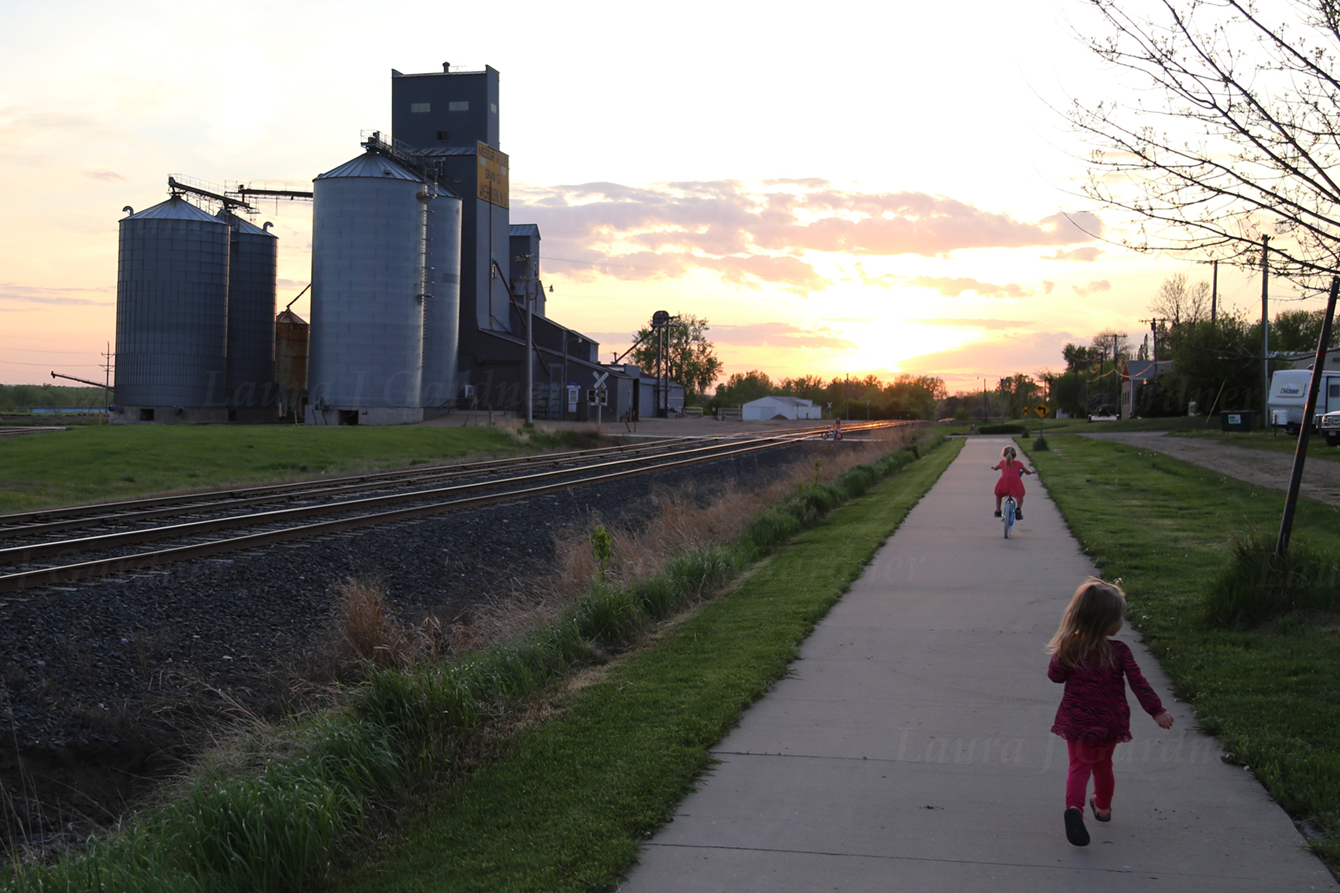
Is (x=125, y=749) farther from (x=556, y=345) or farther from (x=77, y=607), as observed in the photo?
(x=556, y=345)

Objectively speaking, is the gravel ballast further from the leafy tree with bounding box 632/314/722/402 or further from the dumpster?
the leafy tree with bounding box 632/314/722/402

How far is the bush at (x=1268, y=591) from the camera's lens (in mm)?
8156

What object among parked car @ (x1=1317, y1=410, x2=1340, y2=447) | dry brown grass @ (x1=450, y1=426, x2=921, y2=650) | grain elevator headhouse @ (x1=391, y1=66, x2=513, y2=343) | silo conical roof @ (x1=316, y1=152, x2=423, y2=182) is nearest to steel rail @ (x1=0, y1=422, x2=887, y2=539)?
dry brown grass @ (x1=450, y1=426, x2=921, y2=650)

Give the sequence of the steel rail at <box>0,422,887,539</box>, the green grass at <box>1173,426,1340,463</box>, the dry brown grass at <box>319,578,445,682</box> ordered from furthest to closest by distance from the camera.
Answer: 1. the green grass at <box>1173,426,1340,463</box>
2. the steel rail at <box>0,422,887,539</box>
3. the dry brown grass at <box>319,578,445,682</box>

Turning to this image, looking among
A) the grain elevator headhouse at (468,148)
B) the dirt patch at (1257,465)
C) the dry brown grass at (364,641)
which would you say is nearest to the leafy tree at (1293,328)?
the dirt patch at (1257,465)

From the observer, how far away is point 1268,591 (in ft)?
26.8

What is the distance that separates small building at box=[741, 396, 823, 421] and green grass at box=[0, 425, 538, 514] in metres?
99.3

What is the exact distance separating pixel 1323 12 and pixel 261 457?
29225mm

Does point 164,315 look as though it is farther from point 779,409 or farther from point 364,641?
point 779,409

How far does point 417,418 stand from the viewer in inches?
2296

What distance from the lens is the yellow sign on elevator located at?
68.6m

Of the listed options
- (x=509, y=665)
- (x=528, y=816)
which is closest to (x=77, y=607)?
(x=509, y=665)

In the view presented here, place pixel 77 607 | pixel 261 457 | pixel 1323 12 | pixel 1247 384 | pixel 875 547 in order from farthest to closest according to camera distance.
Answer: pixel 1247 384 < pixel 261 457 < pixel 875 547 < pixel 77 607 < pixel 1323 12

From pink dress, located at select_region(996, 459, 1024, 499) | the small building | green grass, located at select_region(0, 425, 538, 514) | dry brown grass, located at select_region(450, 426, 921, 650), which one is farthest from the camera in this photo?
the small building
